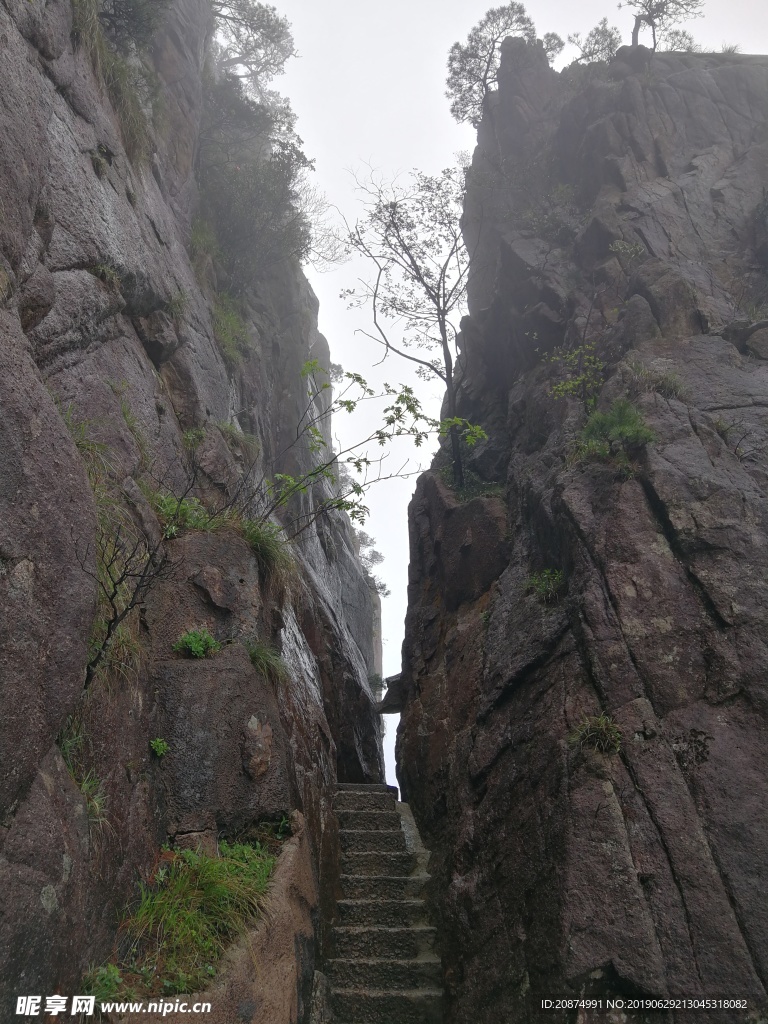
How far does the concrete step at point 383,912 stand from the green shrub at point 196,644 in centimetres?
349

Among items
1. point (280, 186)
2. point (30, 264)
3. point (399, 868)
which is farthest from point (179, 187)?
point (399, 868)

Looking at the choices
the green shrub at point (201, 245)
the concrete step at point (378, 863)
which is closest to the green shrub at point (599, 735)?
the concrete step at point (378, 863)

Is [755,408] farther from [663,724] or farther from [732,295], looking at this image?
[663,724]

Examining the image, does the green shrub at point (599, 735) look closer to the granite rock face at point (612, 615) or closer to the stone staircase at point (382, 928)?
the granite rock face at point (612, 615)

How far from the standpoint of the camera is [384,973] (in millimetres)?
6910

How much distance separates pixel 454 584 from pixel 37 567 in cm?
844

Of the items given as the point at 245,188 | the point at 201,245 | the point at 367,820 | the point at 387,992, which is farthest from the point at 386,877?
the point at 245,188

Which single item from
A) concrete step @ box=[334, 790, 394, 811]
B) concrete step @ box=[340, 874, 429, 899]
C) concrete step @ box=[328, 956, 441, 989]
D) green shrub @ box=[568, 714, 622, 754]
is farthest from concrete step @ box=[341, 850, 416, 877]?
green shrub @ box=[568, 714, 622, 754]

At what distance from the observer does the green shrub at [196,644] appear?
6.43 meters

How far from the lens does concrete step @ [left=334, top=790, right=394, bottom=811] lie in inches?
384

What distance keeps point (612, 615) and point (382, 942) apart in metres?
4.34

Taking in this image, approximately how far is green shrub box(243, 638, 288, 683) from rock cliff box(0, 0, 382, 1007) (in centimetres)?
16

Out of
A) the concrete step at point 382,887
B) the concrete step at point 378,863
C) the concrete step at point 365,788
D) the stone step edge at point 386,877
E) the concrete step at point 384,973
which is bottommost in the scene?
the concrete step at point 384,973

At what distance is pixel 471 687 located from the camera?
940cm
